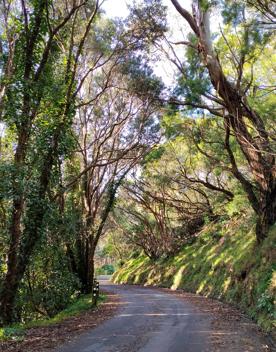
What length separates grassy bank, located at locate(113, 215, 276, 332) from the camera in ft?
44.6

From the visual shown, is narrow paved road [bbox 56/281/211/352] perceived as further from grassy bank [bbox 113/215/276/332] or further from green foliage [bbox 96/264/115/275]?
green foliage [bbox 96/264/115/275]

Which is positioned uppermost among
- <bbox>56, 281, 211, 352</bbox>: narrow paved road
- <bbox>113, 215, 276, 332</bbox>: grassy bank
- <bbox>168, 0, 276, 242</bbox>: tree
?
<bbox>168, 0, 276, 242</bbox>: tree

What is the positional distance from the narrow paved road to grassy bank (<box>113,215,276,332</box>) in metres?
1.92

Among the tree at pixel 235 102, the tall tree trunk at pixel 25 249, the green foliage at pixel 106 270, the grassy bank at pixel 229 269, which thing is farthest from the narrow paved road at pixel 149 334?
the green foliage at pixel 106 270

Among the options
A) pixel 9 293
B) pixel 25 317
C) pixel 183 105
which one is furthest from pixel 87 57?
pixel 25 317

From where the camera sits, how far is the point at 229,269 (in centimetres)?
2041

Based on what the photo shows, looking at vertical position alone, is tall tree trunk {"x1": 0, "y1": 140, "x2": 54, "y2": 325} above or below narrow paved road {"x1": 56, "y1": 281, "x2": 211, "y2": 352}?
above

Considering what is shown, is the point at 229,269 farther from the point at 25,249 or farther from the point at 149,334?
the point at 25,249

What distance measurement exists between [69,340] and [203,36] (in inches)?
459

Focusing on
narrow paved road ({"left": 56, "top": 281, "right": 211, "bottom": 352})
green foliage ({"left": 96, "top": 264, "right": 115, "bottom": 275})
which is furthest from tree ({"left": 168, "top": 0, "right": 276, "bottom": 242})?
green foliage ({"left": 96, "top": 264, "right": 115, "bottom": 275})

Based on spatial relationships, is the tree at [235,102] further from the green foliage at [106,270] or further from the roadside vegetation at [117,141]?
the green foliage at [106,270]

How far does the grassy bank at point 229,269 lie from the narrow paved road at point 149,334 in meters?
1.92

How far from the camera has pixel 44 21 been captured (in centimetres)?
1345

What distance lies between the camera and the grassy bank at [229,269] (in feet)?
44.6
